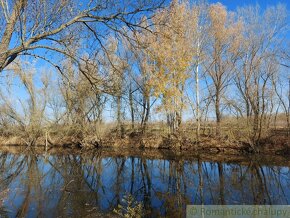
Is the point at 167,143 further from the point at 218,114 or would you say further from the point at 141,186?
the point at 141,186

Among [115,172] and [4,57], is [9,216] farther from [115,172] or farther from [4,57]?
[115,172]

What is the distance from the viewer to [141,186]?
11.9 metres

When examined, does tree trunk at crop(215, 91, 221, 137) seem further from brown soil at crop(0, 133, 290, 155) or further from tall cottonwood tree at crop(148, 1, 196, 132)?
tall cottonwood tree at crop(148, 1, 196, 132)

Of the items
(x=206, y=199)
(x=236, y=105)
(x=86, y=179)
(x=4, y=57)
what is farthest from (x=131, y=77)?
(x=4, y=57)

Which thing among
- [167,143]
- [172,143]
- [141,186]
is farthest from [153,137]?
[141,186]

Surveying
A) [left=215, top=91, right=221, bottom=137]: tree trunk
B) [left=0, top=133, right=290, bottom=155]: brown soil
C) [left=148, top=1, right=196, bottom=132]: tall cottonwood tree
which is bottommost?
[left=0, top=133, right=290, bottom=155]: brown soil

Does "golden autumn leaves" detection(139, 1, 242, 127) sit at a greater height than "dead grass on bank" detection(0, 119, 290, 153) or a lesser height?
greater

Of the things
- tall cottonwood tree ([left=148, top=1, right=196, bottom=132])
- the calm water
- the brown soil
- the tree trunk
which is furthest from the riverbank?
the calm water

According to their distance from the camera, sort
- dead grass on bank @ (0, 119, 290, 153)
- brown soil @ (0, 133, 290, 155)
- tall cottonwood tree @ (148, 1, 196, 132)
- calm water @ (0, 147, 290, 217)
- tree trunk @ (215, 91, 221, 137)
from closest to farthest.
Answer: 1. calm water @ (0, 147, 290, 217)
2. brown soil @ (0, 133, 290, 155)
3. dead grass on bank @ (0, 119, 290, 153)
4. tall cottonwood tree @ (148, 1, 196, 132)
5. tree trunk @ (215, 91, 221, 137)

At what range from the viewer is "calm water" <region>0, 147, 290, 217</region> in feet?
28.3

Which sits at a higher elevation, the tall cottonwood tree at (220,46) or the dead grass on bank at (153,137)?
the tall cottonwood tree at (220,46)

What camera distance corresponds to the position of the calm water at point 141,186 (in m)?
8.64

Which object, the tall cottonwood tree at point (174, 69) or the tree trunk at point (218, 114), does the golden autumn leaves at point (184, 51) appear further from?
the tree trunk at point (218, 114)

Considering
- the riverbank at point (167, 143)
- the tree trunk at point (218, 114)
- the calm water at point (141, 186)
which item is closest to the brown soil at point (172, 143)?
the riverbank at point (167, 143)
